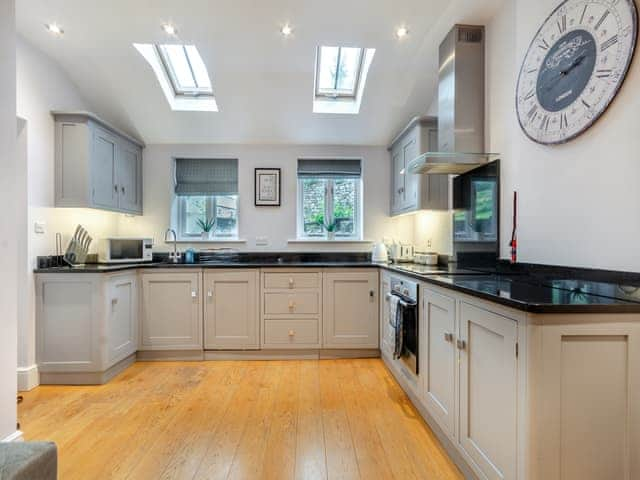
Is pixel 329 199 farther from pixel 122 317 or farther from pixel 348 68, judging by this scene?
pixel 122 317

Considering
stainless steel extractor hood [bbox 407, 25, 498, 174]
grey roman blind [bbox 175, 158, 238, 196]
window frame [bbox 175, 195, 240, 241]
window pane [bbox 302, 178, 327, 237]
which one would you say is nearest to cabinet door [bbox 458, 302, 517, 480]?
stainless steel extractor hood [bbox 407, 25, 498, 174]

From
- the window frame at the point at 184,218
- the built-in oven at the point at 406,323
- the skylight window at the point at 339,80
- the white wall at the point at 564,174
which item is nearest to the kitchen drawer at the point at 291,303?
the built-in oven at the point at 406,323

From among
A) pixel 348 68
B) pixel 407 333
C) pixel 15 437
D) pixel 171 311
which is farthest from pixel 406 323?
pixel 348 68

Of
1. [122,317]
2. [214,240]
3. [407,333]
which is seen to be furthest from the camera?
[214,240]

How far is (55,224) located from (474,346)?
3456mm

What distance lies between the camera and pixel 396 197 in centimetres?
373

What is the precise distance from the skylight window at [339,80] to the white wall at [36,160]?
7.89 feet

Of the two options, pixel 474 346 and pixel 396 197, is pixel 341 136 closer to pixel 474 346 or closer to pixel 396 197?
pixel 396 197

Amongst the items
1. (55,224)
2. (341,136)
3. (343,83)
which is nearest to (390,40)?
(343,83)

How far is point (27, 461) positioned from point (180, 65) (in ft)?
11.7

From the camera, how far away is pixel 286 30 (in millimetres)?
2689

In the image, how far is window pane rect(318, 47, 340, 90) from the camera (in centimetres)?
340

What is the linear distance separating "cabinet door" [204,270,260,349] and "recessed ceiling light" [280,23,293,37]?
2.13m

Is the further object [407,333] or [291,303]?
[291,303]
